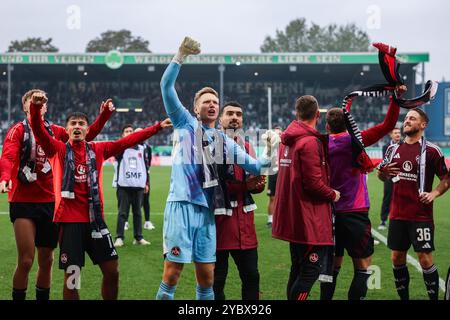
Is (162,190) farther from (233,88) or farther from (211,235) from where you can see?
(233,88)

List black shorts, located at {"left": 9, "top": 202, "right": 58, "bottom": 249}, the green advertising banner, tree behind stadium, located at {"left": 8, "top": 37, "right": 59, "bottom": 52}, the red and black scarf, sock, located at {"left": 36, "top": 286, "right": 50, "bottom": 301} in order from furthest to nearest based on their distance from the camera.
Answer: tree behind stadium, located at {"left": 8, "top": 37, "right": 59, "bottom": 52} < the green advertising banner < sock, located at {"left": 36, "top": 286, "right": 50, "bottom": 301} < black shorts, located at {"left": 9, "top": 202, "right": 58, "bottom": 249} < the red and black scarf

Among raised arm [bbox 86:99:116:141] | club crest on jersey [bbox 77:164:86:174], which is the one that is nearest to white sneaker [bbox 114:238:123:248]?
raised arm [bbox 86:99:116:141]

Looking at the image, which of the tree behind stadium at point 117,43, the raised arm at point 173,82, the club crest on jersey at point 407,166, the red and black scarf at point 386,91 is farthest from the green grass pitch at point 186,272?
the tree behind stadium at point 117,43

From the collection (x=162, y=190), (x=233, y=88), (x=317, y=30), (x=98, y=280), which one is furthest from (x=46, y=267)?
(x=317, y=30)

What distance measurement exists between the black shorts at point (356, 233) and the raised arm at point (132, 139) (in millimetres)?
1848

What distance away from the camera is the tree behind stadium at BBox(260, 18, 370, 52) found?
2985 inches

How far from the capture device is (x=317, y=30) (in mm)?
Result: 76000

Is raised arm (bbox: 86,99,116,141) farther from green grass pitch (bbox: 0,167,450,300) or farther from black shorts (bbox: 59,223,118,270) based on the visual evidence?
green grass pitch (bbox: 0,167,450,300)

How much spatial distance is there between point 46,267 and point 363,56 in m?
35.3

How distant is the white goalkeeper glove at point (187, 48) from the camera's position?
4129 mm

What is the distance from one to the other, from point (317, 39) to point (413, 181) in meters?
73.2

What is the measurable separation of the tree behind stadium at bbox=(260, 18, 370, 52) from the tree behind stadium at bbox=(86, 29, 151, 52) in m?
18.2

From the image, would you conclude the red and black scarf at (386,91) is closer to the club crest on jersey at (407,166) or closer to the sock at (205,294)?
the club crest on jersey at (407,166)
